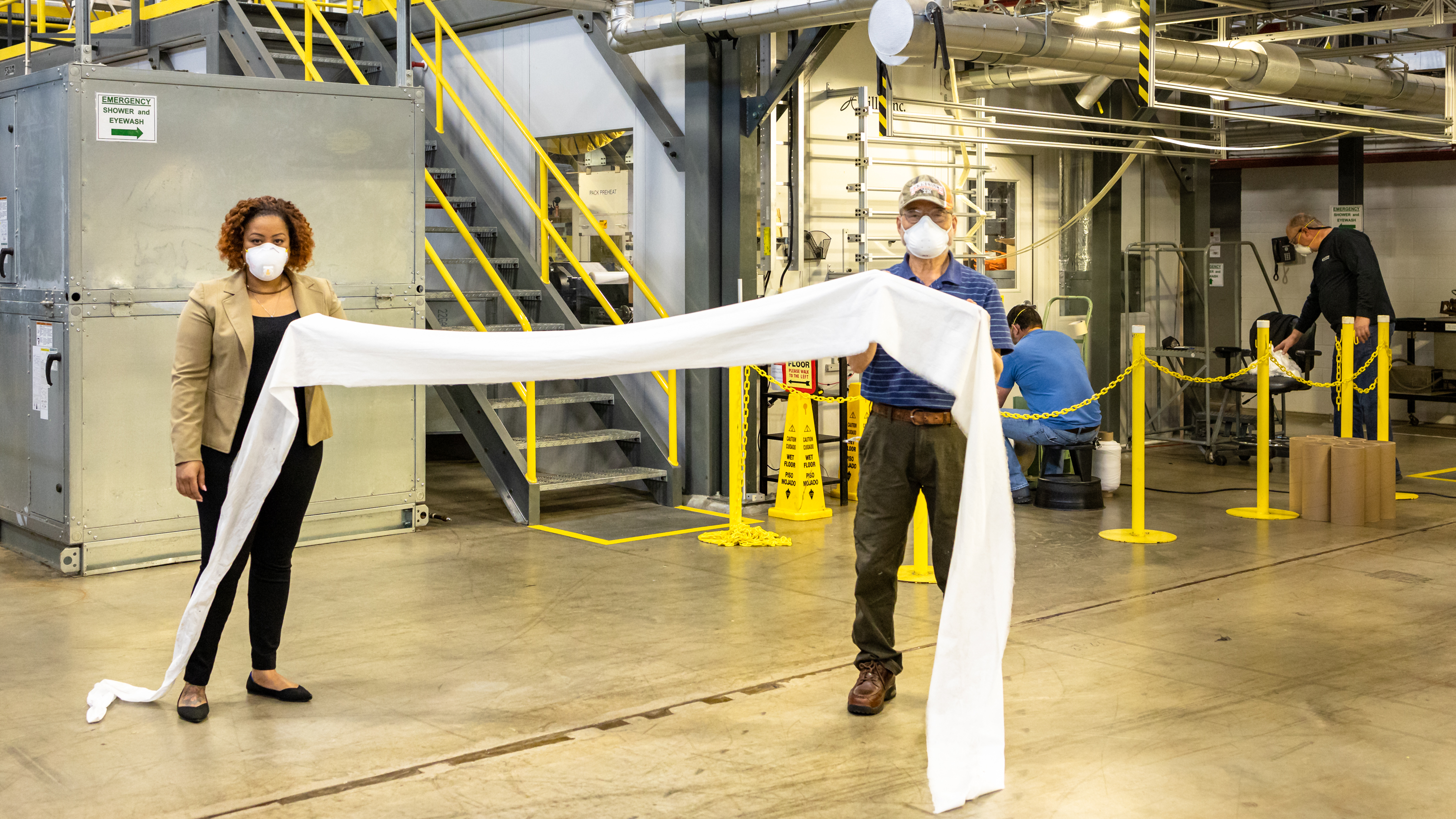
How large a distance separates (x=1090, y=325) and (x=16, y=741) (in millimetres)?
10528

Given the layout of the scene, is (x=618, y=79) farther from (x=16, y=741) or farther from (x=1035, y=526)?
(x=16, y=741)

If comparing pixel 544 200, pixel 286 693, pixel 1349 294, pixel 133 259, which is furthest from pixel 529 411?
pixel 1349 294

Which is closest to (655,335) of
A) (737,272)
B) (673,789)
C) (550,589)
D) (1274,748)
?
(673,789)

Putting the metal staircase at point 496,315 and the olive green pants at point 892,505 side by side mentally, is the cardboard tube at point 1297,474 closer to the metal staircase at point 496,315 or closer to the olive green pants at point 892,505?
the metal staircase at point 496,315

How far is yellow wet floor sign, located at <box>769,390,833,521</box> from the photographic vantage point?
910 centimetres

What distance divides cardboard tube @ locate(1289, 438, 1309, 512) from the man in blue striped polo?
5187 millimetres

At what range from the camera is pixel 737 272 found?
9445 millimetres

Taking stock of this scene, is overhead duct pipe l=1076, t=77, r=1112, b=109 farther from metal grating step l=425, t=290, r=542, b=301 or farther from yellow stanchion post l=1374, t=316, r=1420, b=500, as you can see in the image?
metal grating step l=425, t=290, r=542, b=301

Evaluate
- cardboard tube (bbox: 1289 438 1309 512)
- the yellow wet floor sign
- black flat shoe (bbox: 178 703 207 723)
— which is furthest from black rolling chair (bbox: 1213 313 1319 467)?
black flat shoe (bbox: 178 703 207 723)

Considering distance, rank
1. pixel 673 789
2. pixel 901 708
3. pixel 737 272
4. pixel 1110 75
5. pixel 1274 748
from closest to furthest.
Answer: pixel 673 789, pixel 1274 748, pixel 901 708, pixel 737 272, pixel 1110 75

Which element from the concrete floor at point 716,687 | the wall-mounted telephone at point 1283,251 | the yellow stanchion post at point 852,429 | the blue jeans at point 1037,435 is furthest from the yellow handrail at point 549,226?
the wall-mounted telephone at point 1283,251

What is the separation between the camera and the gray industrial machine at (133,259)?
726 cm

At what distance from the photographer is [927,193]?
15.8ft

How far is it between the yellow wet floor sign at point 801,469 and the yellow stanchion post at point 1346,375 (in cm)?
399
